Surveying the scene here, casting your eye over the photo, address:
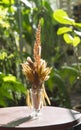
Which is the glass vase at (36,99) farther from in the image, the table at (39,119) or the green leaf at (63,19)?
the green leaf at (63,19)

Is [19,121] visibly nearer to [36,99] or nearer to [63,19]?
[36,99]

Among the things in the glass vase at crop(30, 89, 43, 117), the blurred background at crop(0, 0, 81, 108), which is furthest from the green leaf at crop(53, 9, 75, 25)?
the glass vase at crop(30, 89, 43, 117)

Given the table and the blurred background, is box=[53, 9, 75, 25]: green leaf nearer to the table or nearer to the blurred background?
the blurred background

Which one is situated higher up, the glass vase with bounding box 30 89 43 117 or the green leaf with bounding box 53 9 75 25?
the green leaf with bounding box 53 9 75 25

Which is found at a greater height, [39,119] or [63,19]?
[63,19]

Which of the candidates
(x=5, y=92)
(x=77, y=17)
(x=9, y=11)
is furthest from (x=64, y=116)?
(x=77, y=17)

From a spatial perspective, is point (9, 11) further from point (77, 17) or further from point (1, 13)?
point (77, 17)

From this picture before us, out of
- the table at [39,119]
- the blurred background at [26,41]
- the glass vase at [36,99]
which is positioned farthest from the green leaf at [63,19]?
the glass vase at [36,99]

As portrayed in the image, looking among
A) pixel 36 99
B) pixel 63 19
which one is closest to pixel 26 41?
pixel 63 19
